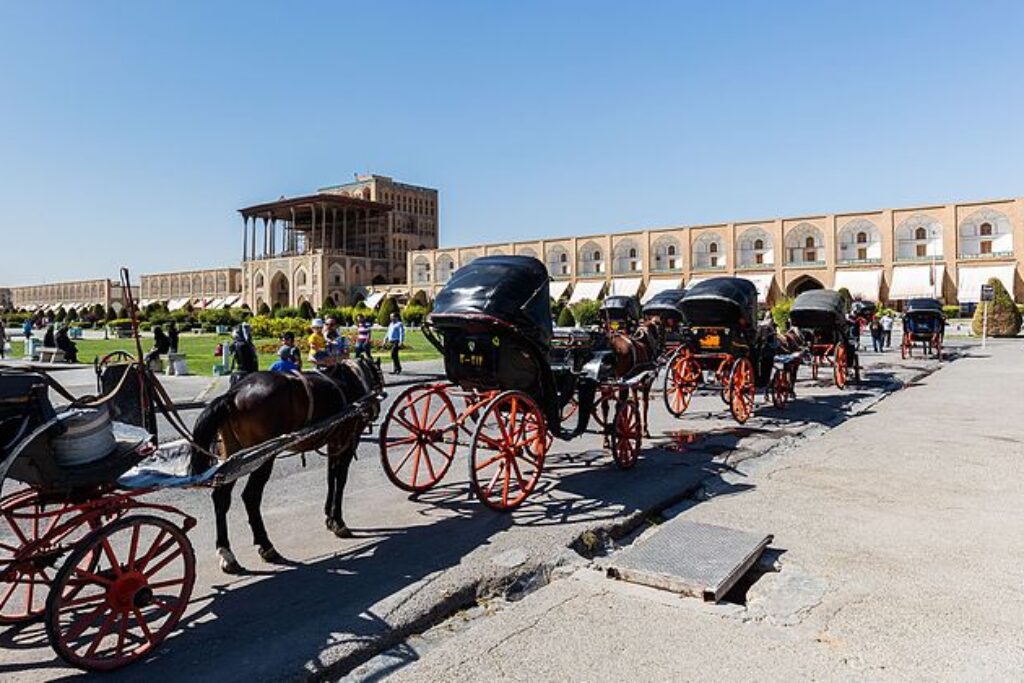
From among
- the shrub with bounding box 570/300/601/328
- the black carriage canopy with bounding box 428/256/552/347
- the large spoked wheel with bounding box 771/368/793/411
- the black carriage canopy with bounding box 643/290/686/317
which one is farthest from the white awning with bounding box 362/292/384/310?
the black carriage canopy with bounding box 428/256/552/347

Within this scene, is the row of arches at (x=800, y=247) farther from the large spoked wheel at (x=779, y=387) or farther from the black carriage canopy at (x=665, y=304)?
the large spoked wheel at (x=779, y=387)

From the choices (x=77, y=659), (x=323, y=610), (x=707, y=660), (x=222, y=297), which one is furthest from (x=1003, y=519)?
(x=222, y=297)

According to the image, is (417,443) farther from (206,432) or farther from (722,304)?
(722,304)

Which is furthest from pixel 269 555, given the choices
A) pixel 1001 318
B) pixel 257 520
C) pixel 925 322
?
pixel 1001 318

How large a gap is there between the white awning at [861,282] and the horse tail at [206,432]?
50596 millimetres

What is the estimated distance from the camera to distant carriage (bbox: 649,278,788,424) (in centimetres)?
1042

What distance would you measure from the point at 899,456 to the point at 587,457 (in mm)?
3450

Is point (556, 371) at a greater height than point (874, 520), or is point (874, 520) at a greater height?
point (556, 371)

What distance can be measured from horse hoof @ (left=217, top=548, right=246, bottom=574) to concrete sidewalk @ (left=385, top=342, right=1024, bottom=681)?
142 cm

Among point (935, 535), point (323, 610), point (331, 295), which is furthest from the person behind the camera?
point (331, 295)

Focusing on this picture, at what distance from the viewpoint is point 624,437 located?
23.0 ft

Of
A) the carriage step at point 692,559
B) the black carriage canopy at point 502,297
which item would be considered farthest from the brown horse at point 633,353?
the carriage step at point 692,559

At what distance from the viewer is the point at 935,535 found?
517 cm

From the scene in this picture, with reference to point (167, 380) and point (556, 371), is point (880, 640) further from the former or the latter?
point (167, 380)
